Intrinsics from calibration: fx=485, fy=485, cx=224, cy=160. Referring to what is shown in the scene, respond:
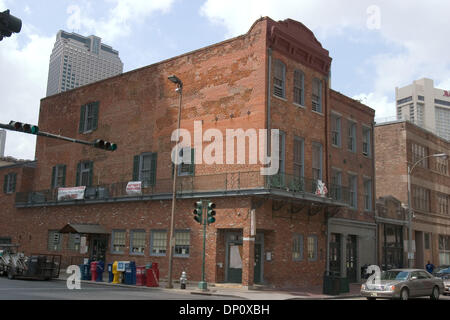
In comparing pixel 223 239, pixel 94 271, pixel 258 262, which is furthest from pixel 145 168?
pixel 258 262

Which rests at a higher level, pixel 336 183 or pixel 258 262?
pixel 336 183

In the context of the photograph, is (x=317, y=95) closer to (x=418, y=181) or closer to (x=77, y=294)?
(x=418, y=181)

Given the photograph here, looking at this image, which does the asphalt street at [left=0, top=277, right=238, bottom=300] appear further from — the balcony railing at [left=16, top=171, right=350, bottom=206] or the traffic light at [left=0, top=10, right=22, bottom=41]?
the traffic light at [left=0, top=10, right=22, bottom=41]

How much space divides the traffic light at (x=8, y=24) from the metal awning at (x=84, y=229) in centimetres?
1998

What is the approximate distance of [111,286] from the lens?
23672 millimetres

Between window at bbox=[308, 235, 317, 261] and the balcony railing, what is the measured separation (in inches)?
102

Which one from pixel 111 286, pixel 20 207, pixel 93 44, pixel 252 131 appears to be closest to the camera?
pixel 111 286

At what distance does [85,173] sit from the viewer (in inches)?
1355

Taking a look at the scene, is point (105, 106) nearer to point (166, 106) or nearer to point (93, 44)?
point (166, 106)

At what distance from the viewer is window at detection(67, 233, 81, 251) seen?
32.6 meters

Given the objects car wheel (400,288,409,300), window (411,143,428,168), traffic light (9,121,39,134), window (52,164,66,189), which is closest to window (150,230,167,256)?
window (52,164,66,189)

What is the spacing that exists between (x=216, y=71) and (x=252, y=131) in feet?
15.6

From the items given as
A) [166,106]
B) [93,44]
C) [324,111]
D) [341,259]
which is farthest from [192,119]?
[93,44]

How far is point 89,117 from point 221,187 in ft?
47.6
